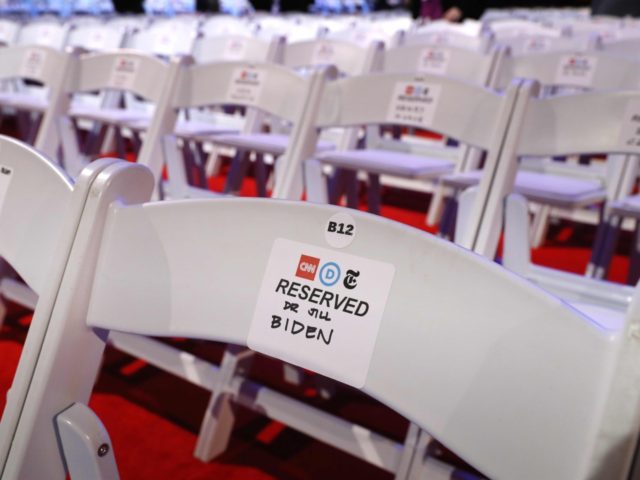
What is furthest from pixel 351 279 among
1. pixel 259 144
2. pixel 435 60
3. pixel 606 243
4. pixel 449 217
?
pixel 435 60

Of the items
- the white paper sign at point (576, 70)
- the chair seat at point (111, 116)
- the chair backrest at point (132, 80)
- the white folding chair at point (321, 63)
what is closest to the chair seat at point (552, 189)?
the white paper sign at point (576, 70)

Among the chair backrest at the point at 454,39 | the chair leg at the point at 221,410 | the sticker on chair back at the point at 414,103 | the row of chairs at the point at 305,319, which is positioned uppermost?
the chair backrest at the point at 454,39

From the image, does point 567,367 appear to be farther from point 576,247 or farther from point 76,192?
point 576,247

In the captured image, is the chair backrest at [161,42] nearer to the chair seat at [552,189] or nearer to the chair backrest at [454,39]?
the chair backrest at [454,39]

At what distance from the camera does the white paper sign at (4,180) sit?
0.83m

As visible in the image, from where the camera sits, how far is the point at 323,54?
318 centimetres

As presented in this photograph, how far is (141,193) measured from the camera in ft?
2.45

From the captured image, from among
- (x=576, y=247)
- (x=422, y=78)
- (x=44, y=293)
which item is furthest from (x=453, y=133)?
(x=576, y=247)

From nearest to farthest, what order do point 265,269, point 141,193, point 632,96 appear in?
point 265,269 < point 141,193 < point 632,96

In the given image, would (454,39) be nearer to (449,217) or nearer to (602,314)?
(449,217)

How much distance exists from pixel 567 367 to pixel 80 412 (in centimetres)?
49

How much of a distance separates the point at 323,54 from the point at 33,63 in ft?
4.22

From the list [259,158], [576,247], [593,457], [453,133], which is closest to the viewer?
[593,457]

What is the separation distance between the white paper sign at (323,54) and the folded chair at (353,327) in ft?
8.34
